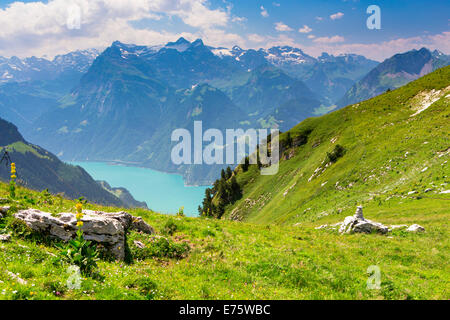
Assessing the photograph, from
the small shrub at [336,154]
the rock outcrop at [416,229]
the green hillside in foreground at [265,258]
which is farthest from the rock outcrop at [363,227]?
the small shrub at [336,154]

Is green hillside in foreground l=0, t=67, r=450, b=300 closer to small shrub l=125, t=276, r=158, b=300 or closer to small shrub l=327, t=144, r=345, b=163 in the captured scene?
small shrub l=125, t=276, r=158, b=300

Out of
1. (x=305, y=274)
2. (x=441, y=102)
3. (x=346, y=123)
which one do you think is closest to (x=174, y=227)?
(x=305, y=274)

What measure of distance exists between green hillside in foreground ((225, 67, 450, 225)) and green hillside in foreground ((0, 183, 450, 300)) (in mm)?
13287

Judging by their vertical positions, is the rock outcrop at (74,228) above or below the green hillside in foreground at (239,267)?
above

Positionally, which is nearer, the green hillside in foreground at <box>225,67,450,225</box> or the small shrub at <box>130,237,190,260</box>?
the small shrub at <box>130,237,190,260</box>

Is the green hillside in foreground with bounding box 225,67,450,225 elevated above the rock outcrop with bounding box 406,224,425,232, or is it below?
above

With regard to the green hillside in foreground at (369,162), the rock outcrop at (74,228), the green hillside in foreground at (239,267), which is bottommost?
the green hillside in foreground at (239,267)

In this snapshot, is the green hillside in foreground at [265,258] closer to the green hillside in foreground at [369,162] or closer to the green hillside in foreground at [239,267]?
the green hillside in foreground at [239,267]

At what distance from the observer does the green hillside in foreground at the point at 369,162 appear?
116 ft

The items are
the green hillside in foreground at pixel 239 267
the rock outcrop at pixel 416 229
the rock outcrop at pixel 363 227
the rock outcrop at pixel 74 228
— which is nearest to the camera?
the green hillside in foreground at pixel 239 267

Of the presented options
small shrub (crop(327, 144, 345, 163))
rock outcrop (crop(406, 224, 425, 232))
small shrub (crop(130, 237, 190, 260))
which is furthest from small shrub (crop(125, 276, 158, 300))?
small shrub (crop(327, 144, 345, 163))

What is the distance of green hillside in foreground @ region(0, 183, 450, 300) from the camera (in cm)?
858

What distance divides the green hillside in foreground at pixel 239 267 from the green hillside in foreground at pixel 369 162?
13.3 meters
